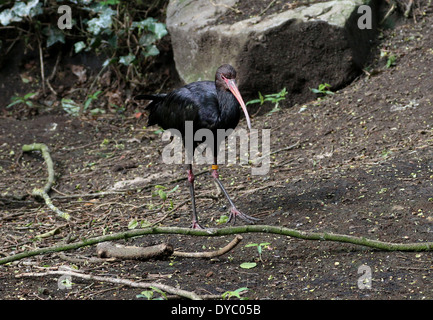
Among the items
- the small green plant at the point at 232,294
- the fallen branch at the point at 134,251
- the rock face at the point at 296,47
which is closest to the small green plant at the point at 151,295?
the small green plant at the point at 232,294

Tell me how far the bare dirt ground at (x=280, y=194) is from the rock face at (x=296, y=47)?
0.29m

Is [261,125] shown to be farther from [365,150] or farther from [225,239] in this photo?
[225,239]

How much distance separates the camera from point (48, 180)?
19.6 feet

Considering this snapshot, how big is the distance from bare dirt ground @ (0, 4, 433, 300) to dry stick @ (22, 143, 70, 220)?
2.7 inches

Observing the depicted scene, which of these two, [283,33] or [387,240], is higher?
[283,33]

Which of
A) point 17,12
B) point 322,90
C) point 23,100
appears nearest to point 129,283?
point 322,90

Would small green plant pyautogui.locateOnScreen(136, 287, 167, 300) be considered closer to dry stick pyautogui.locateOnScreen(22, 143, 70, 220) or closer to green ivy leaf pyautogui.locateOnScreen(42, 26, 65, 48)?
dry stick pyautogui.locateOnScreen(22, 143, 70, 220)

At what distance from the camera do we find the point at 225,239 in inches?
158

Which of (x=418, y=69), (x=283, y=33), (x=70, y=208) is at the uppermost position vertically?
(x=283, y=33)

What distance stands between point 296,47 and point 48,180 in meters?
3.17

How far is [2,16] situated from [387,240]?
6.46m

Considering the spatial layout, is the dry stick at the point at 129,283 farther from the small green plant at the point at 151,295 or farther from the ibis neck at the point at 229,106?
the ibis neck at the point at 229,106

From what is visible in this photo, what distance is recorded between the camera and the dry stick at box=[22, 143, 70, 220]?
204 inches

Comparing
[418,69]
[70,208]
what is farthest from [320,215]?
[418,69]
